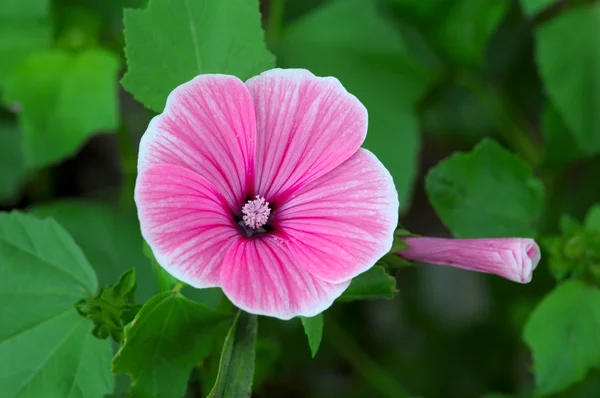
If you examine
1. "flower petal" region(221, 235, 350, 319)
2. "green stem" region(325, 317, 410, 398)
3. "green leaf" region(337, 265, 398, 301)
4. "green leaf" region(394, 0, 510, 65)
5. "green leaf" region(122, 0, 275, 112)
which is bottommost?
"green stem" region(325, 317, 410, 398)

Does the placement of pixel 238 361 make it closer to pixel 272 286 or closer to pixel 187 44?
pixel 272 286

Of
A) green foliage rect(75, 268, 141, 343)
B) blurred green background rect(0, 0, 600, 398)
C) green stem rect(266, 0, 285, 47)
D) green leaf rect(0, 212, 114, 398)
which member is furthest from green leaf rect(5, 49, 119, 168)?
green foliage rect(75, 268, 141, 343)

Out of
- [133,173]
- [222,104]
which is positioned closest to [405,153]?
[133,173]

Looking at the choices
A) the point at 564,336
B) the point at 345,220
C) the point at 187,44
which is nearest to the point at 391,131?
the point at 564,336

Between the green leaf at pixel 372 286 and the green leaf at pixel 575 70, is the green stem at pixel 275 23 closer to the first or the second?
the green leaf at pixel 575 70

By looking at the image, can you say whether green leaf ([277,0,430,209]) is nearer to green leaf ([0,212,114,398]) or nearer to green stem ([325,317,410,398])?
green stem ([325,317,410,398])

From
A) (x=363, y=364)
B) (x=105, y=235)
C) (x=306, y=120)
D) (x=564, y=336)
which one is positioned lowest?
(x=363, y=364)
